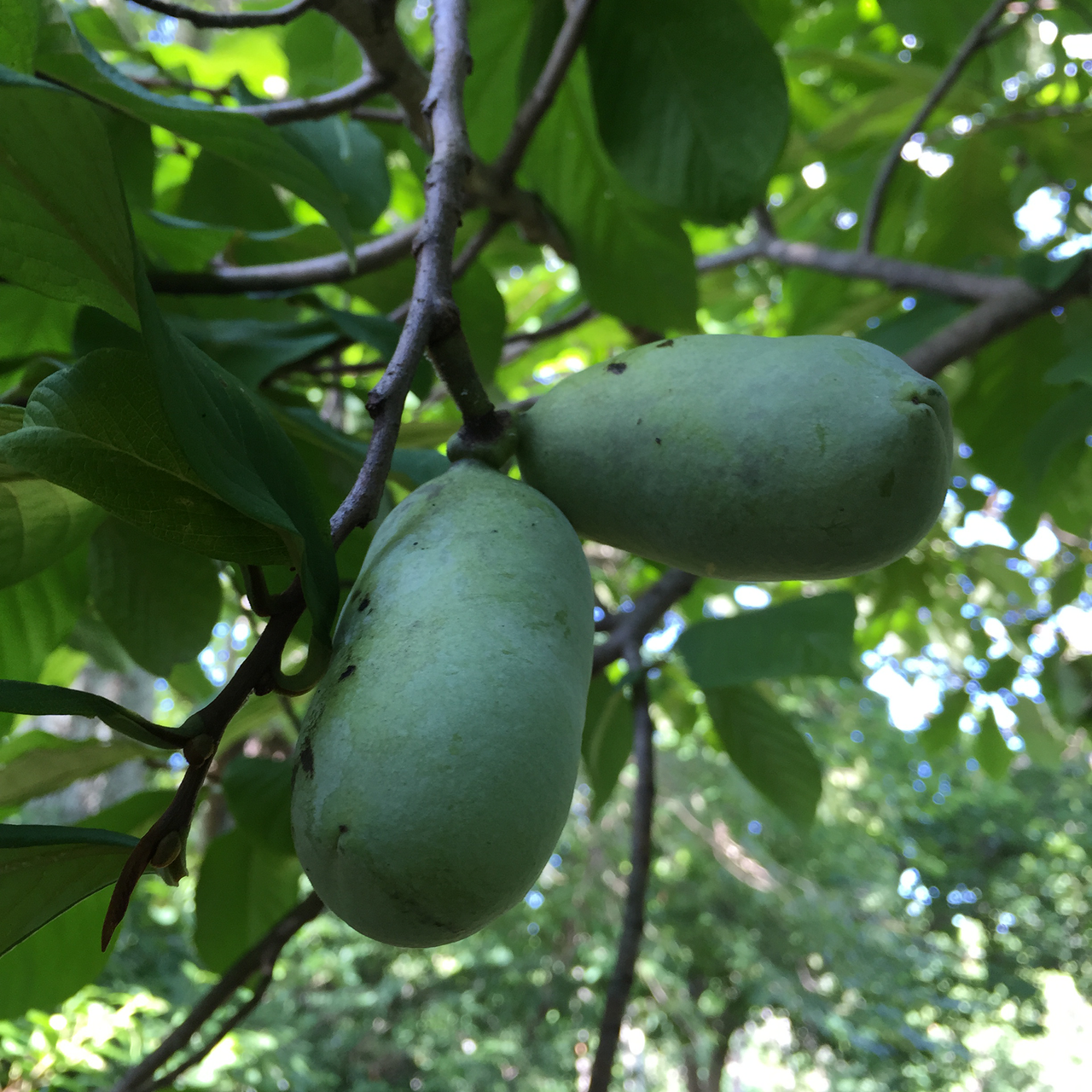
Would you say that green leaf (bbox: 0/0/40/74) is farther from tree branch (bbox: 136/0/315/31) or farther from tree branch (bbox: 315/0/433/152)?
tree branch (bbox: 315/0/433/152)

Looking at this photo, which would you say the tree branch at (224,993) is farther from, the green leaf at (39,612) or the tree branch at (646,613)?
the tree branch at (646,613)

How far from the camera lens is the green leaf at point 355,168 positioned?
107cm

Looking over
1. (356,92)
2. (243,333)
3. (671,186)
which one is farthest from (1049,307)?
(243,333)

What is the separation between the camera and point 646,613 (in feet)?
3.72

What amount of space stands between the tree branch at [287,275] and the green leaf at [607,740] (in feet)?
1.86

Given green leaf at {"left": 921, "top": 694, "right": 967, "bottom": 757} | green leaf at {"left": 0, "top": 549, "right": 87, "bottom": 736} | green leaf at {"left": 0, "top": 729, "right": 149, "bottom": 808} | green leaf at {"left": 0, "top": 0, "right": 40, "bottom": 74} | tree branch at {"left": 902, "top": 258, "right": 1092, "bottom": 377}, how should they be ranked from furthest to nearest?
1. green leaf at {"left": 921, "top": 694, "right": 967, "bottom": 757}
2. tree branch at {"left": 902, "top": 258, "right": 1092, "bottom": 377}
3. green leaf at {"left": 0, "top": 549, "right": 87, "bottom": 736}
4. green leaf at {"left": 0, "top": 729, "right": 149, "bottom": 808}
5. green leaf at {"left": 0, "top": 0, "right": 40, "bottom": 74}

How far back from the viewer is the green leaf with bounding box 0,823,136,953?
1.05 ft

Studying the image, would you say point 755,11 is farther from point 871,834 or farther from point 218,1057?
point 871,834

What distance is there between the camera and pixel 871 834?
6.74m

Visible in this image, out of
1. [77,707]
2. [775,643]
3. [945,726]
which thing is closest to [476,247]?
[775,643]

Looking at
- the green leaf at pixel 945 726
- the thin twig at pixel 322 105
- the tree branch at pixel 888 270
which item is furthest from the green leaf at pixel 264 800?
the green leaf at pixel 945 726

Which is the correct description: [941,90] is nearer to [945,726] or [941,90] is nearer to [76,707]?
[76,707]

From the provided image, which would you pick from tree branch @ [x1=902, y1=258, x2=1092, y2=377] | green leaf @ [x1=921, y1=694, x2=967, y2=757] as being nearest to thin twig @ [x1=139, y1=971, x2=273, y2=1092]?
tree branch @ [x1=902, y1=258, x2=1092, y2=377]

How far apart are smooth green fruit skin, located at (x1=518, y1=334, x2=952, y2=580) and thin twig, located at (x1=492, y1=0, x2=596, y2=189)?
0.56 m
